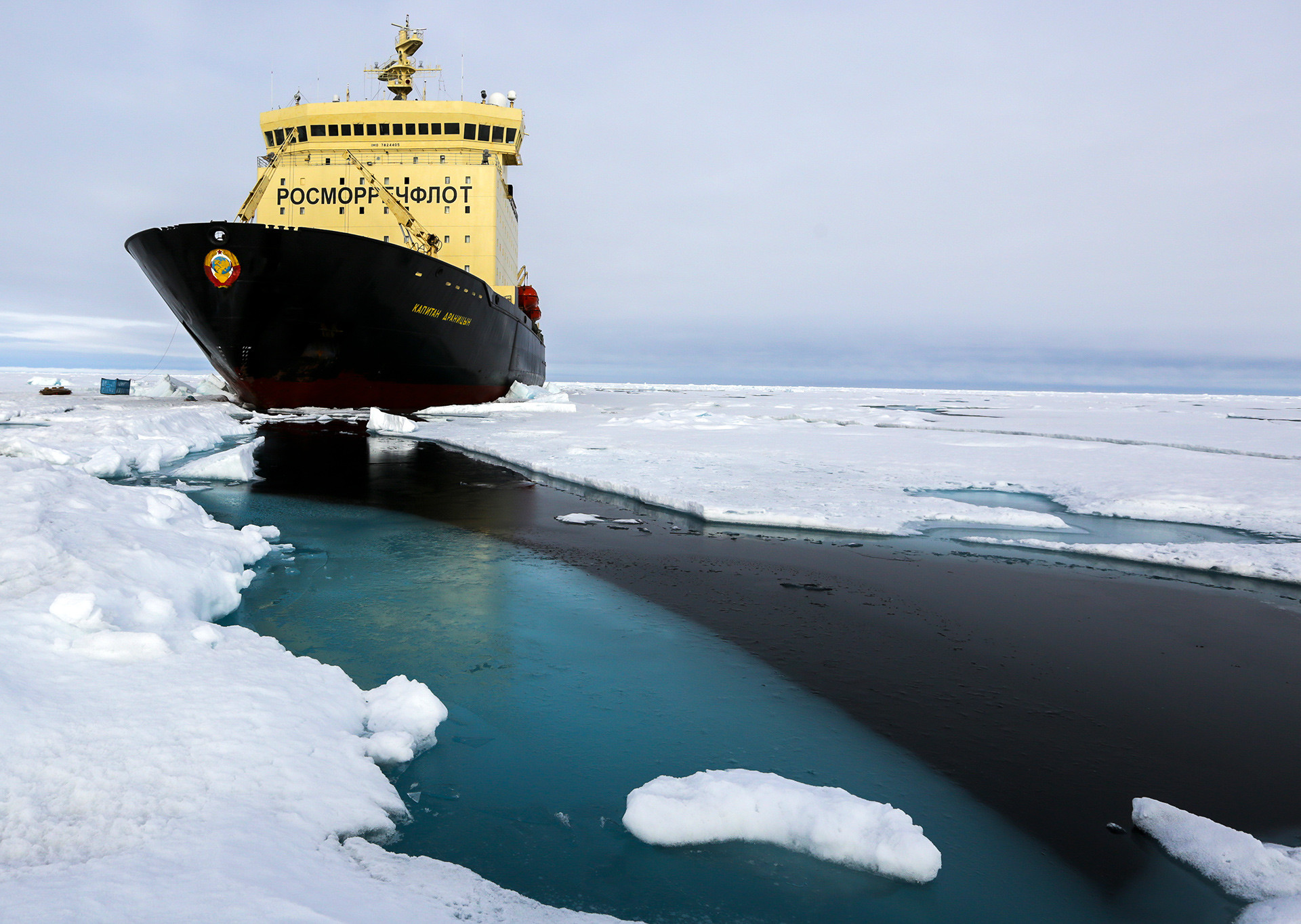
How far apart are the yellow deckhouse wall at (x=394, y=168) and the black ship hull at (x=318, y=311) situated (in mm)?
4911

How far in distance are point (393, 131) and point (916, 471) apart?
816 inches

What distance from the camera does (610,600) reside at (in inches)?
162

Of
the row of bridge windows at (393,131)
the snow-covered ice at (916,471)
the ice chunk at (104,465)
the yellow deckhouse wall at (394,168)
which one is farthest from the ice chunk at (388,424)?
the row of bridge windows at (393,131)

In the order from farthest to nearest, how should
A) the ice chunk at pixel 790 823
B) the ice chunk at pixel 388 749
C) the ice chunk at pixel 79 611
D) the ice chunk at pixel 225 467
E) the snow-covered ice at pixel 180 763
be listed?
the ice chunk at pixel 225 467 → the ice chunk at pixel 79 611 → the ice chunk at pixel 388 749 → the ice chunk at pixel 790 823 → the snow-covered ice at pixel 180 763

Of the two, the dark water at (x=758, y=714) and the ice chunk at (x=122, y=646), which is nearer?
the dark water at (x=758, y=714)

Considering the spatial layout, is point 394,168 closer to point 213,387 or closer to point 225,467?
point 213,387

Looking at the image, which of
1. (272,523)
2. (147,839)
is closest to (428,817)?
(147,839)

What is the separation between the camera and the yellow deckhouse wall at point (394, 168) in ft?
70.2

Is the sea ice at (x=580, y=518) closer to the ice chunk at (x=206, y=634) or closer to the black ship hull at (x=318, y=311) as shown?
the ice chunk at (x=206, y=634)

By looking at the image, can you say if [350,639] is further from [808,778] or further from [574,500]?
[574,500]

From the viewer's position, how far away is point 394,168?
70.7 feet

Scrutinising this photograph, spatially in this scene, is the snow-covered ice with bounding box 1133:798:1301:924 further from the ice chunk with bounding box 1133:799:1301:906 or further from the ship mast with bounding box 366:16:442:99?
the ship mast with bounding box 366:16:442:99

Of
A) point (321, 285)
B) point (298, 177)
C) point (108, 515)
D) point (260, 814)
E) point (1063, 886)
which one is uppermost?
point (298, 177)

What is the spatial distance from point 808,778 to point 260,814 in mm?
1696
